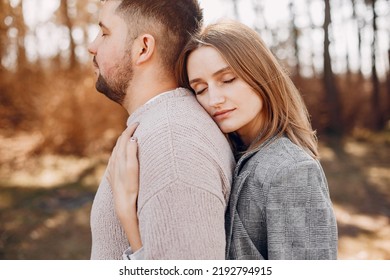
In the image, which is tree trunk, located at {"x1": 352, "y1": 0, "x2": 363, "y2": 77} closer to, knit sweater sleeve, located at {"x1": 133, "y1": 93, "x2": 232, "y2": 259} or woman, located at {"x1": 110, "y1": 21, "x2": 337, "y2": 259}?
woman, located at {"x1": 110, "y1": 21, "x2": 337, "y2": 259}

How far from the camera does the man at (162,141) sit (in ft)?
3.78

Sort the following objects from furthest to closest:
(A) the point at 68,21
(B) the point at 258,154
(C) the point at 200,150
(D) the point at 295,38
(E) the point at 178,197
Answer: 1. (D) the point at 295,38
2. (A) the point at 68,21
3. (B) the point at 258,154
4. (C) the point at 200,150
5. (E) the point at 178,197

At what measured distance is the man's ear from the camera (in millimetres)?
1603

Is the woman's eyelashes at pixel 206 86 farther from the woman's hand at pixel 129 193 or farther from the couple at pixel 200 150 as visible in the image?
the woman's hand at pixel 129 193

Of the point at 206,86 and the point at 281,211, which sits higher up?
the point at 206,86

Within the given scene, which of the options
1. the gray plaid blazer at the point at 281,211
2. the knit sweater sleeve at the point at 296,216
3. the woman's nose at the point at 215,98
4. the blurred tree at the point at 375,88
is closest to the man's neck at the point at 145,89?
the woman's nose at the point at 215,98

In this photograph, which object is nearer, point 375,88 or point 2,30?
point 2,30

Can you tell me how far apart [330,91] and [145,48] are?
7.93 meters

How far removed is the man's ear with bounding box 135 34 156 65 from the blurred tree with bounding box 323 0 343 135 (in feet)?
25.2

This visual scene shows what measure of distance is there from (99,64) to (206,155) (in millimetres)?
648

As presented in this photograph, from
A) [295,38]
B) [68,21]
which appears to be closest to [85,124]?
[68,21]

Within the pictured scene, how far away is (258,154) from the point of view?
60.1 inches

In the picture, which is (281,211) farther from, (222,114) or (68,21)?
(68,21)
